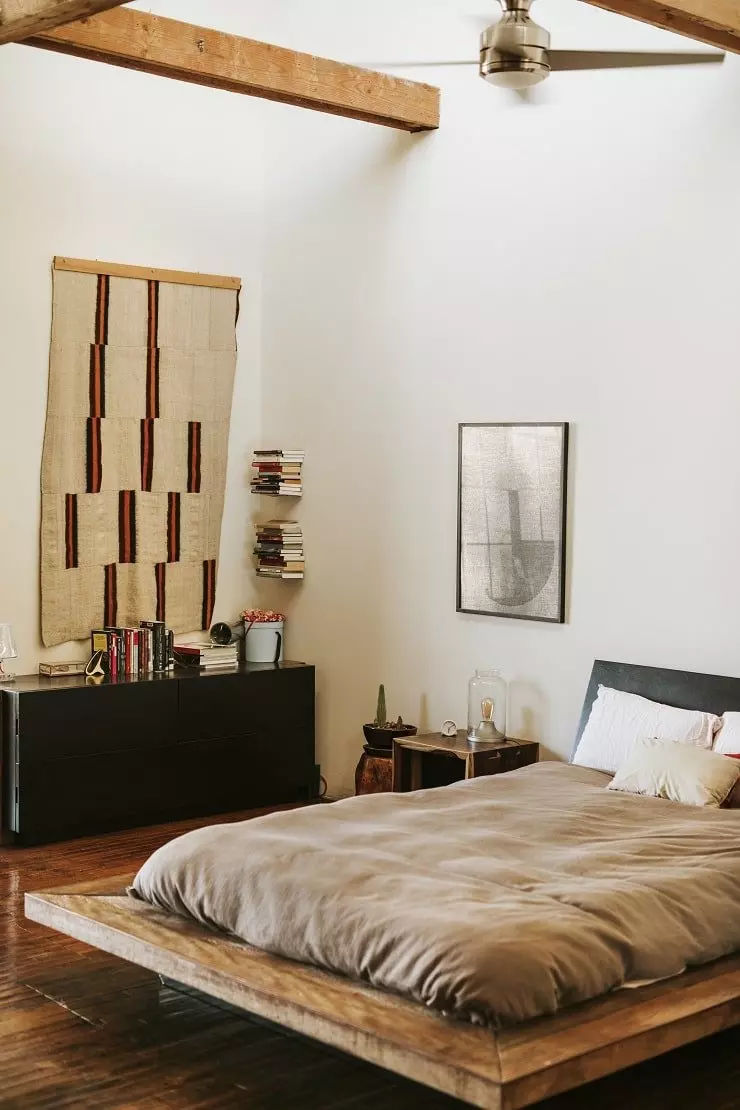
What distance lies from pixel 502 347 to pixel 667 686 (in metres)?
1.65

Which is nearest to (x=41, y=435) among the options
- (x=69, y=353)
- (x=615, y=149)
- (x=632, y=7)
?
(x=69, y=353)

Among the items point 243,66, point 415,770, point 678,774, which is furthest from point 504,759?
point 243,66

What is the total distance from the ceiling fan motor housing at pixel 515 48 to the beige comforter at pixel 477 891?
2.38m

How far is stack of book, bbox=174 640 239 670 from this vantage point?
6.59 m

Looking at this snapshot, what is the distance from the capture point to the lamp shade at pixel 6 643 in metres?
5.93

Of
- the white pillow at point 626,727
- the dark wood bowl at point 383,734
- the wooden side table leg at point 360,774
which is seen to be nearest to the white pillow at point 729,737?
the white pillow at point 626,727

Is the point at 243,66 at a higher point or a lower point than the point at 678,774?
higher

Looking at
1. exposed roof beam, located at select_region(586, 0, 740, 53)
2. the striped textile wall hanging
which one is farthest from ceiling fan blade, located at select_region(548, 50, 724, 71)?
the striped textile wall hanging

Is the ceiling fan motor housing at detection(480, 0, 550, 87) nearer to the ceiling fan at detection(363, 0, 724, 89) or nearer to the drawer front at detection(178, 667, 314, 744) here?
the ceiling fan at detection(363, 0, 724, 89)

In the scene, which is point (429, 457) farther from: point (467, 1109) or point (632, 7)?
point (467, 1109)

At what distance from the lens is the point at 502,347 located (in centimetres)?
597

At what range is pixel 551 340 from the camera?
5766 mm

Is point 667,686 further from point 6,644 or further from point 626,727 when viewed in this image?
point 6,644

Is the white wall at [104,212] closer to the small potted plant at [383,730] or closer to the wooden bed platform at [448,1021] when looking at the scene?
the small potted plant at [383,730]
